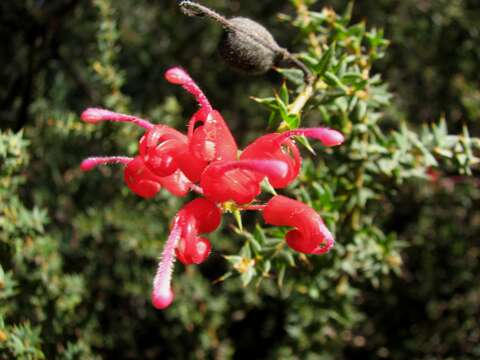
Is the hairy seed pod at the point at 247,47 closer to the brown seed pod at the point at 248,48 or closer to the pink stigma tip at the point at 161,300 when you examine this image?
the brown seed pod at the point at 248,48

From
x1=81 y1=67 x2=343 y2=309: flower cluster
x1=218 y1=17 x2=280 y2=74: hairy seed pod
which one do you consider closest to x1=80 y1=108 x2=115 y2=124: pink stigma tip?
x1=81 y1=67 x2=343 y2=309: flower cluster

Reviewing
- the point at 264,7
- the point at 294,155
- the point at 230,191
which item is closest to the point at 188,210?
the point at 230,191

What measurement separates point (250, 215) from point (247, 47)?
123cm

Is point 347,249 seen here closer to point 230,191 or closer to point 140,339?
point 230,191

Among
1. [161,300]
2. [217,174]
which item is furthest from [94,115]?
[161,300]

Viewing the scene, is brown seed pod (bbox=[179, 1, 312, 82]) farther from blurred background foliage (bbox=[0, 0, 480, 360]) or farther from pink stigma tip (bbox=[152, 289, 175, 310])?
pink stigma tip (bbox=[152, 289, 175, 310])

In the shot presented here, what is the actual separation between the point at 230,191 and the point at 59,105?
5.09 ft

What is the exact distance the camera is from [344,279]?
67.8 inches

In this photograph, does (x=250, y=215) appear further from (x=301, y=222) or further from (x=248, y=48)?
(x=301, y=222)

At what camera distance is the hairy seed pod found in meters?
1.17

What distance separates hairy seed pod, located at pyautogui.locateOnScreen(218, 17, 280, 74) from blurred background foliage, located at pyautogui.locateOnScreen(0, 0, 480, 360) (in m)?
0.09

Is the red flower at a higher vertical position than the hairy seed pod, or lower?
lower

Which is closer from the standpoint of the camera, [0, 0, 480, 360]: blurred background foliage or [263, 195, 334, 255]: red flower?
[263, 195, 334, 255]: red flower

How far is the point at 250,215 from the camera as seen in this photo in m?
2.32
